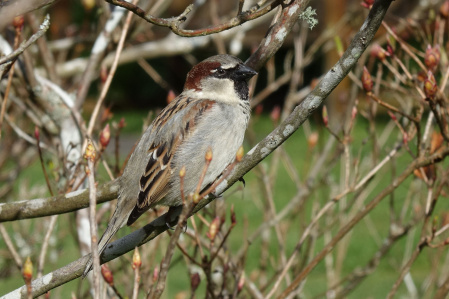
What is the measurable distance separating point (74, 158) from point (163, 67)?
11439 millimetres

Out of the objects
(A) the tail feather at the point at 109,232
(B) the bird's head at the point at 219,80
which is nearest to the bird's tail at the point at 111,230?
(A) the tail feather at the point at 109,232

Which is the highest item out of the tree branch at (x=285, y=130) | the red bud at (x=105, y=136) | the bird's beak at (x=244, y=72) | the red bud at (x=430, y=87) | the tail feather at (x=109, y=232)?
the red bud at (x=105, y=136)

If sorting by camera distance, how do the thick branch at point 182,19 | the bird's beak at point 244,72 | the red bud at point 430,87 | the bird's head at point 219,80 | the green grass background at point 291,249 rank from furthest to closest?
the green grass background at point 291,249 < the bird's head at point 219,80 < the bird's beak at point 244,72 < the red bud at point 430,87 < the thick branch at point 182,19

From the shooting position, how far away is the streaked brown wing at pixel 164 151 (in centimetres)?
311

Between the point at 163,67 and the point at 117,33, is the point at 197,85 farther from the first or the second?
the point at 163,67

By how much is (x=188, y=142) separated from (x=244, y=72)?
40 cm

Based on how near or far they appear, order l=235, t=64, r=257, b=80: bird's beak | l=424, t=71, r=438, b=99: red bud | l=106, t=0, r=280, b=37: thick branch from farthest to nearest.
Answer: l=235, t=64, r=257, b=80: bird's beak < l=424, t=71, r=438, b=99: red bud < l=106, t=0, r=280, b=37: thick branch

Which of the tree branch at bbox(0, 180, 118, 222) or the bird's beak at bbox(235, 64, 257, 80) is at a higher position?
the bird's beak at bbox(235, 64, 257, 80)

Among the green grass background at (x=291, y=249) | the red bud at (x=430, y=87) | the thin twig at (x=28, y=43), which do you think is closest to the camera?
the thin twig at (x=28, y=43)

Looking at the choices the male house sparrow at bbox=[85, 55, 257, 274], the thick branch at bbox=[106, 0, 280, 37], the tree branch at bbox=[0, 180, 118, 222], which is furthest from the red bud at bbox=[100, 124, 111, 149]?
the thick branch at bbox=[106, 0, 280, 37]

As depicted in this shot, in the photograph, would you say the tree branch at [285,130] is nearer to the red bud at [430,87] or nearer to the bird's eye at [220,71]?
the red bud at [430,87]

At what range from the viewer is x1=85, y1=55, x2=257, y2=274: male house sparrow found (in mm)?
3104

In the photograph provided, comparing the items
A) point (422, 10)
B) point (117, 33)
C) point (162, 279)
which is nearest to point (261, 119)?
point (422, 10)

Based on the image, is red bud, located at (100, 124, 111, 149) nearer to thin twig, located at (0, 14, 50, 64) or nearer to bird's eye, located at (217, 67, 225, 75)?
bird's eye, located at (217, 67, 225, 75)
